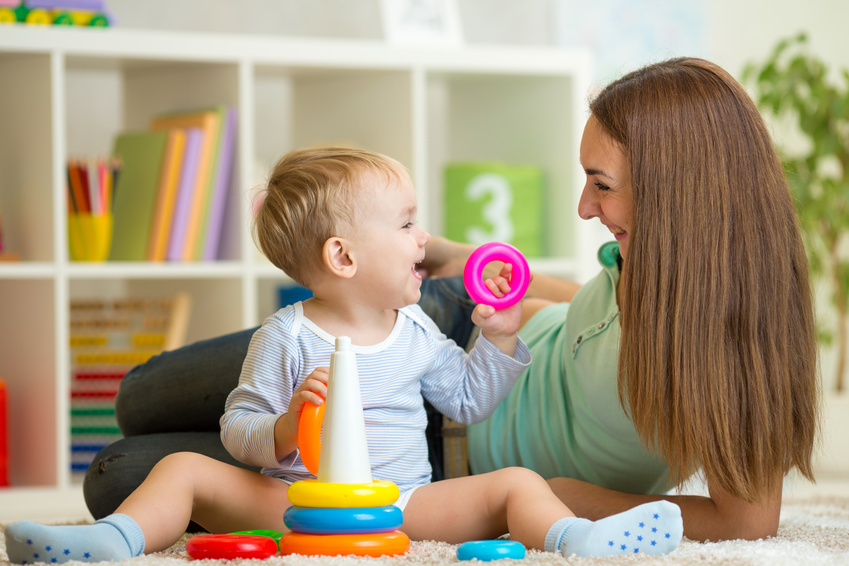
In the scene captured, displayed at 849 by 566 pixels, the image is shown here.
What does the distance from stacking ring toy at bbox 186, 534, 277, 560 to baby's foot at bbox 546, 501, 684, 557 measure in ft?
0.91

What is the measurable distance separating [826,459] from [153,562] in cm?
223

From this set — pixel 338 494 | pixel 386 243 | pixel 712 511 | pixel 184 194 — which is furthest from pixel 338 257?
pixel 184 194

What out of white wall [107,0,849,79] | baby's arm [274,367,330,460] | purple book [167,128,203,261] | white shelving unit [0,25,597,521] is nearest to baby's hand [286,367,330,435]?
baby's arm [274,367,330,460]

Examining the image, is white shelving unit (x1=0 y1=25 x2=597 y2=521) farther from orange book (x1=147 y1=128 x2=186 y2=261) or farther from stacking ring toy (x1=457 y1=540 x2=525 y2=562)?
stacking ring toy (x1=457 y1=540 x2=525 y2=562)

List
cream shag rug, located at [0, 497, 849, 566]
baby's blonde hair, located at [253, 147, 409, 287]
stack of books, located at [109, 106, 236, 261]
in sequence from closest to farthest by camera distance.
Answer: cream shag rug, located at [0, 497, 849, 566]
baby's blonde hair, located at [253, 147, 409, 287]
stack of books, located at [109, 106, 236, 261]

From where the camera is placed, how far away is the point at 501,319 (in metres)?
1.17

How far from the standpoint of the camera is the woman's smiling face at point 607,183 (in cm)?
108

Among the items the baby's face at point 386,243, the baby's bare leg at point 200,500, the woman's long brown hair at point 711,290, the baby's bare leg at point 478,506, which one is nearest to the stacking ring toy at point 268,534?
the baby's bare leg at point 200,500

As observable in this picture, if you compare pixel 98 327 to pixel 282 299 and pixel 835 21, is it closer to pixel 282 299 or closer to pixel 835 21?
pixel 282 299

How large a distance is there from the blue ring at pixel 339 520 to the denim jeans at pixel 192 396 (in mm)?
427

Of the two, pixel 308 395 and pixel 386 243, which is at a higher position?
pixel 386 243

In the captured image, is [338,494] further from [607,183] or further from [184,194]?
[184,194]

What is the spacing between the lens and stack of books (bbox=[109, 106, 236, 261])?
7.30 ft

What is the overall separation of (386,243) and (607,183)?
0.86 ft
